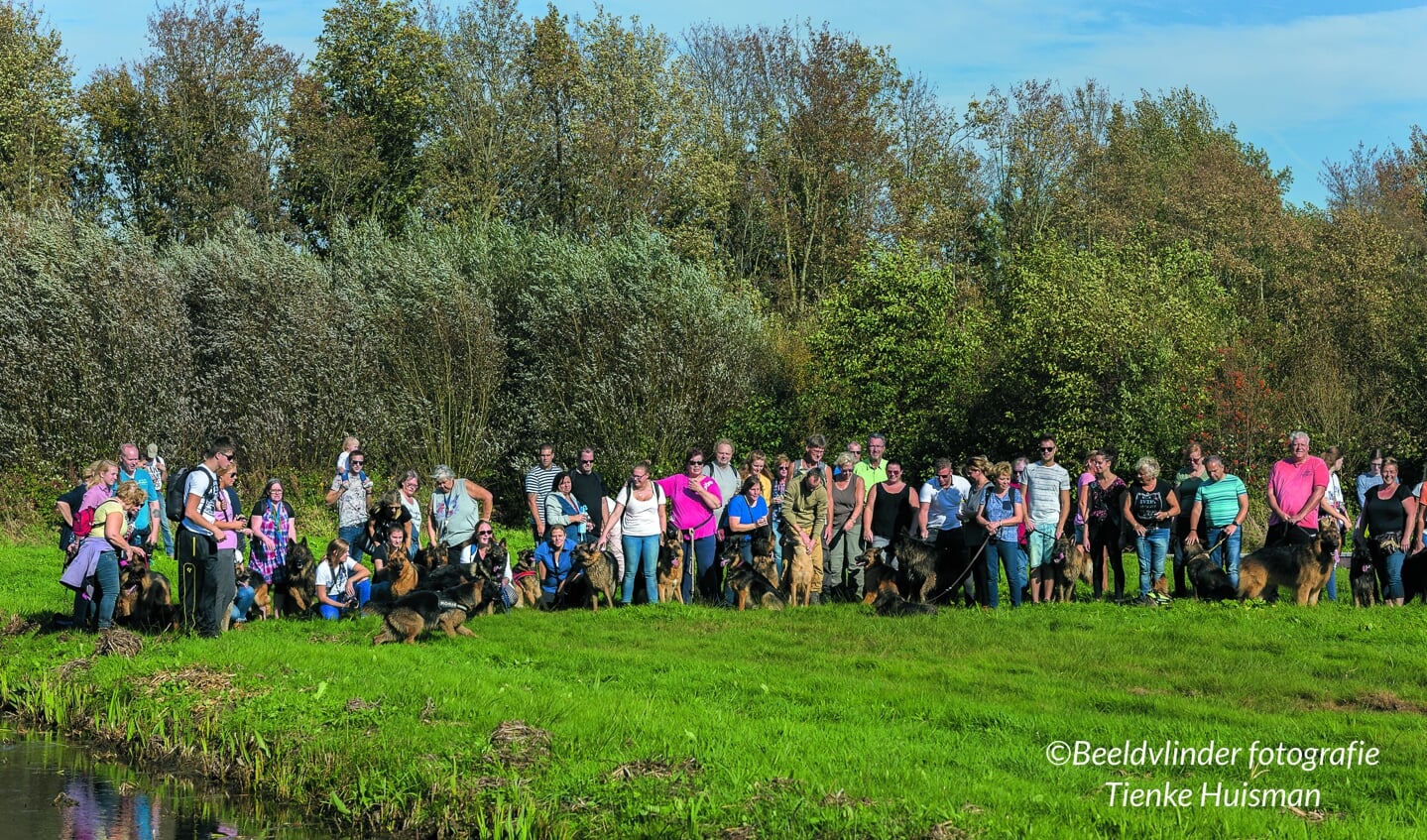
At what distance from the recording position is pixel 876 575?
13195 mm

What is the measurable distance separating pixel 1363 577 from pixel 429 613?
9.01 metres

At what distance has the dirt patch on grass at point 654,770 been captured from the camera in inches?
274

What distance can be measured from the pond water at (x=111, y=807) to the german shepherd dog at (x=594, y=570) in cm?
531

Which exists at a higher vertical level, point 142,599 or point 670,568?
point 670,568

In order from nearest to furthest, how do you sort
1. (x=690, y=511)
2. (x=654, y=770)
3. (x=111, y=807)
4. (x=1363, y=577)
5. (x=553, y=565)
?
(x=654, y=770) < (x=111, y=807) < (x=1363, y=577) < (x=553, y=565) < (x=690, y=511)

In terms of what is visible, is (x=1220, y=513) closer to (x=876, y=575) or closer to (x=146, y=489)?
(x=876, y=575)

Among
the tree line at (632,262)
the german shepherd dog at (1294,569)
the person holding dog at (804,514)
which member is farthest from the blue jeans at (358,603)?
the tree line at (632,262)

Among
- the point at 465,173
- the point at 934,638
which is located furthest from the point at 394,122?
the point at 934,638

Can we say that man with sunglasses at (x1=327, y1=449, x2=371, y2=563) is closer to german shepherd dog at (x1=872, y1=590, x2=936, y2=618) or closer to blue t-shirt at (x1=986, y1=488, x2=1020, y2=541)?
german shepherd dog at (x1=872, y1=590, x2=936, y2=618)

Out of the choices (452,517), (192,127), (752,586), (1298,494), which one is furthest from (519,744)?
(192,127)

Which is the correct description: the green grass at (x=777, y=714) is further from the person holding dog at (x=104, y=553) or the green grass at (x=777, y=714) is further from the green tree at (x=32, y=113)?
the green tree at (x=32, y=113)

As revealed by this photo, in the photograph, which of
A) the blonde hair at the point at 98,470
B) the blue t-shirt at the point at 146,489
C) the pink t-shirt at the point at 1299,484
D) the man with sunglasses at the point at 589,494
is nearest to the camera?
the blonde hair at the point at 98,470

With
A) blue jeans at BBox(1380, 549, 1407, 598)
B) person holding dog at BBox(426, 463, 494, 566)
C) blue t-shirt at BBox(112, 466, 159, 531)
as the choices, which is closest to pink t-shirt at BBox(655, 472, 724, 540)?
person holding dog at BBox(426, 463, 494, 566)

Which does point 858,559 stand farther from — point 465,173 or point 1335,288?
point 465,173
